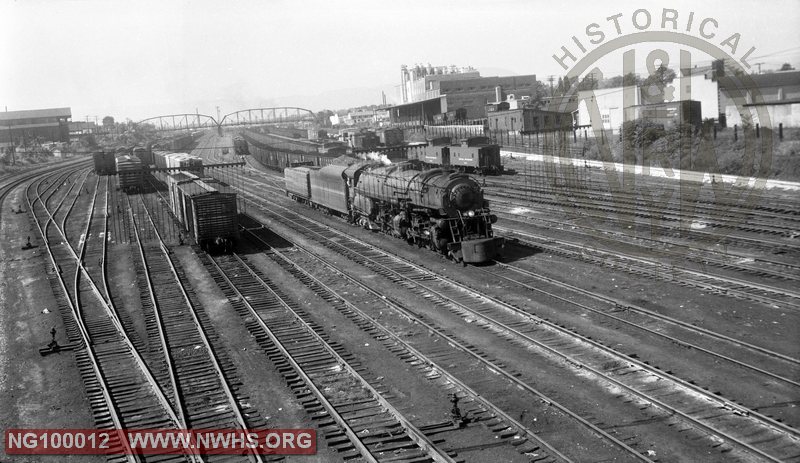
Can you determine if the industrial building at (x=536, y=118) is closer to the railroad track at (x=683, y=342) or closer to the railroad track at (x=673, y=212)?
the railroad track at (x=673, y=212)

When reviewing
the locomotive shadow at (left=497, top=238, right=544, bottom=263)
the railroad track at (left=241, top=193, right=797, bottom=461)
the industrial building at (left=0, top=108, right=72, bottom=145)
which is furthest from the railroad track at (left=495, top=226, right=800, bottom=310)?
the industrial building at (left=0, top=108, right=72, bottom=145)

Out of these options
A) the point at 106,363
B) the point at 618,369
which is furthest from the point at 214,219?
the point at 618,369

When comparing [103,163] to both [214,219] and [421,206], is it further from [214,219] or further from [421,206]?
[421,206]

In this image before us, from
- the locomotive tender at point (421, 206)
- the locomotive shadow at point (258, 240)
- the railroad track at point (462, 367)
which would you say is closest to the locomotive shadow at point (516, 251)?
the locomotive tender at point (421, 206)

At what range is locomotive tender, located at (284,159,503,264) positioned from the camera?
2231 cm

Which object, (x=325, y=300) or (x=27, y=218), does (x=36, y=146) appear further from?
(x=325, y=300)

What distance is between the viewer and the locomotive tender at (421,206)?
22.3 m

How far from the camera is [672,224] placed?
2655 cm

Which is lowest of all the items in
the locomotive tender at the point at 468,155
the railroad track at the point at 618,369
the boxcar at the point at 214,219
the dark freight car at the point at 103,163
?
the railroad track at the point at 618,369

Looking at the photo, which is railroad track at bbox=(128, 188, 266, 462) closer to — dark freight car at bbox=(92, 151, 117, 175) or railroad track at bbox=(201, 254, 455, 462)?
railroad track at bbox=(201, 254, 455, 462)

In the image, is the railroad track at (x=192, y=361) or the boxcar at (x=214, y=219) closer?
the railroad track at (x=192, y=361)

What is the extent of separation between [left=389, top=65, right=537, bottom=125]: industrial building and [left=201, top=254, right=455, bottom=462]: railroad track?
70521mm

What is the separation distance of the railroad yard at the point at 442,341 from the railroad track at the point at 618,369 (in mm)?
51

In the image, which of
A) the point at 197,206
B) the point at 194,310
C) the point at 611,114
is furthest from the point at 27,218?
the point at 611,114
